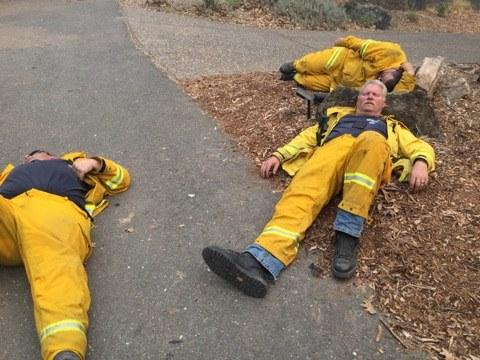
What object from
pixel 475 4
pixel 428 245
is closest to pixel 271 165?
pixel 428 245

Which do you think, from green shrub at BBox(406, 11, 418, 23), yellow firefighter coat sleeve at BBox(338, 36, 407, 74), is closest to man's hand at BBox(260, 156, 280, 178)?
yellow firefighter coat sleeve at BBox(338, 36, 407, 74)

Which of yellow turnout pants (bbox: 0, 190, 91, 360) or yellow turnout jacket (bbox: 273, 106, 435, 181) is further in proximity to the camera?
yellow turnout jacket (bbox: 273, 106, 435, 181)

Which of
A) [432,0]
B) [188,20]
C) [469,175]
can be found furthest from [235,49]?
[432,0]

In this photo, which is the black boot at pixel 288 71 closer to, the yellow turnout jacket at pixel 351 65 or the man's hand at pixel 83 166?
the yellow turnout jacket at pixel 351 65

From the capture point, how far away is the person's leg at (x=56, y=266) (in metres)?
2.54

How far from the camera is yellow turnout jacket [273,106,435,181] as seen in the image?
3.89 m

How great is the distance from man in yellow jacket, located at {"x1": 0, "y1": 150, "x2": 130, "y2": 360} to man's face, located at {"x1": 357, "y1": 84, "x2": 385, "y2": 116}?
209 centimetres

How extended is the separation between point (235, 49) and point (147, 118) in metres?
3.54

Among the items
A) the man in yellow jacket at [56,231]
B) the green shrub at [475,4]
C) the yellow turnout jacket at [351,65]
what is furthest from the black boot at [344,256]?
the green shrub at [475,4]

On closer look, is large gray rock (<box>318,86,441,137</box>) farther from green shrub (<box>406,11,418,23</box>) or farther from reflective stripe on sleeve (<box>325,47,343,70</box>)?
green shrub (<box>406,11,418,23</box>)

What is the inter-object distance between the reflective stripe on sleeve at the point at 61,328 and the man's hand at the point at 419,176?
8.31ft

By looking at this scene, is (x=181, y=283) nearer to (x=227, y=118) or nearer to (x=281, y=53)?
(x=227, y=118)

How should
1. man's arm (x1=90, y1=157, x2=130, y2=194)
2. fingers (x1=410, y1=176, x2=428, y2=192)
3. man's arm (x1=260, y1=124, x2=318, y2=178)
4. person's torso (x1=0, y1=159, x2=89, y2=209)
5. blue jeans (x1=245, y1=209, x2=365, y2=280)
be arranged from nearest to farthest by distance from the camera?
blue jeans (x1=245, y1=209, x2=365, y2=280) → person's torso (x1=0, y1=159, x2=89, y2=209) → fingers (x1=410, y1=176, x2=428, y2=192) → man's arm (x1=90, y1=157, x2=130, y2=194) → man's arm (x1=260, y1=124, x2=318, y2=178)

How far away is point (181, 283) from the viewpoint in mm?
3188
